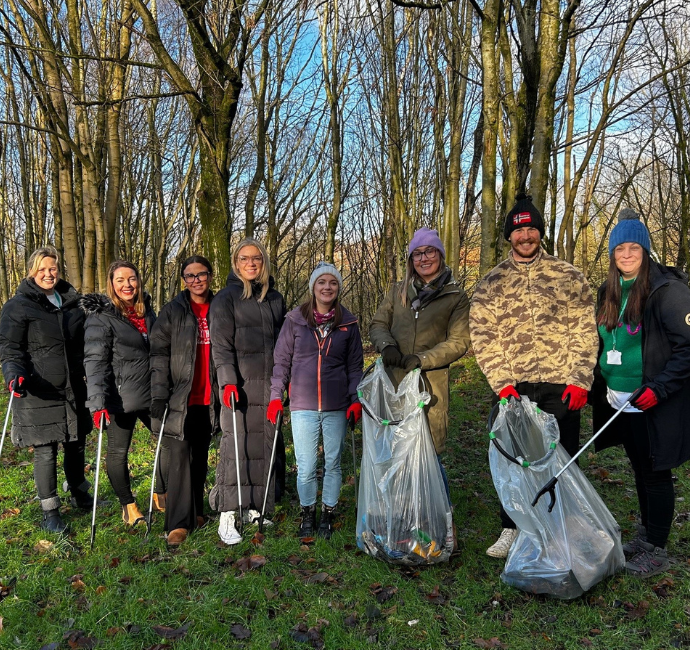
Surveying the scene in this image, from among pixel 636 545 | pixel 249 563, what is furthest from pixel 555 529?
pixel 249 563

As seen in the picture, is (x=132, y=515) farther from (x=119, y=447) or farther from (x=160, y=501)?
(x=119, y=447)

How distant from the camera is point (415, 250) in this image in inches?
135

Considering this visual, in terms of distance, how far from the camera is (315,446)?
3.64 meters

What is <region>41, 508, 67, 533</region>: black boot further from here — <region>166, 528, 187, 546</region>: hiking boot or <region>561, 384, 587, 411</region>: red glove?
<region>561, 384, 587, 411</region>: red glove

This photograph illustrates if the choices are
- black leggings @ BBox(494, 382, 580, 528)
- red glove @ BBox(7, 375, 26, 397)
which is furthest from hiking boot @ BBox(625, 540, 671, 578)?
red glove @ BBox(7, 375, 26, 397)

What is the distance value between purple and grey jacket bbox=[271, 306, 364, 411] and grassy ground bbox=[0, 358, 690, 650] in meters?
0.97

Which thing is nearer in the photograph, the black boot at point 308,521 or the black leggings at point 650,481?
the black leggings at point 650,481

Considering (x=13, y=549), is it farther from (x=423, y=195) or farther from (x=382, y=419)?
(x=423, y=195)

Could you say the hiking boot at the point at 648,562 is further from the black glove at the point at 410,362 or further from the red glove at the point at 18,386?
the red glove at the point at 18,386

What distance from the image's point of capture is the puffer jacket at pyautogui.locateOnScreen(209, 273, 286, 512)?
12.0 feet

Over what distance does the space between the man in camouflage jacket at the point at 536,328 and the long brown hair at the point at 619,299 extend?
0.12 metres

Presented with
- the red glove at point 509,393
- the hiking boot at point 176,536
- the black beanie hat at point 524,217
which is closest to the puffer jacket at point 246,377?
the hiking boot at point 176,536

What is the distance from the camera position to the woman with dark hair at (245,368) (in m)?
3.66

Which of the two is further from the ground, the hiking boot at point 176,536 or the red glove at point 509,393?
the red glove at point 509,393
